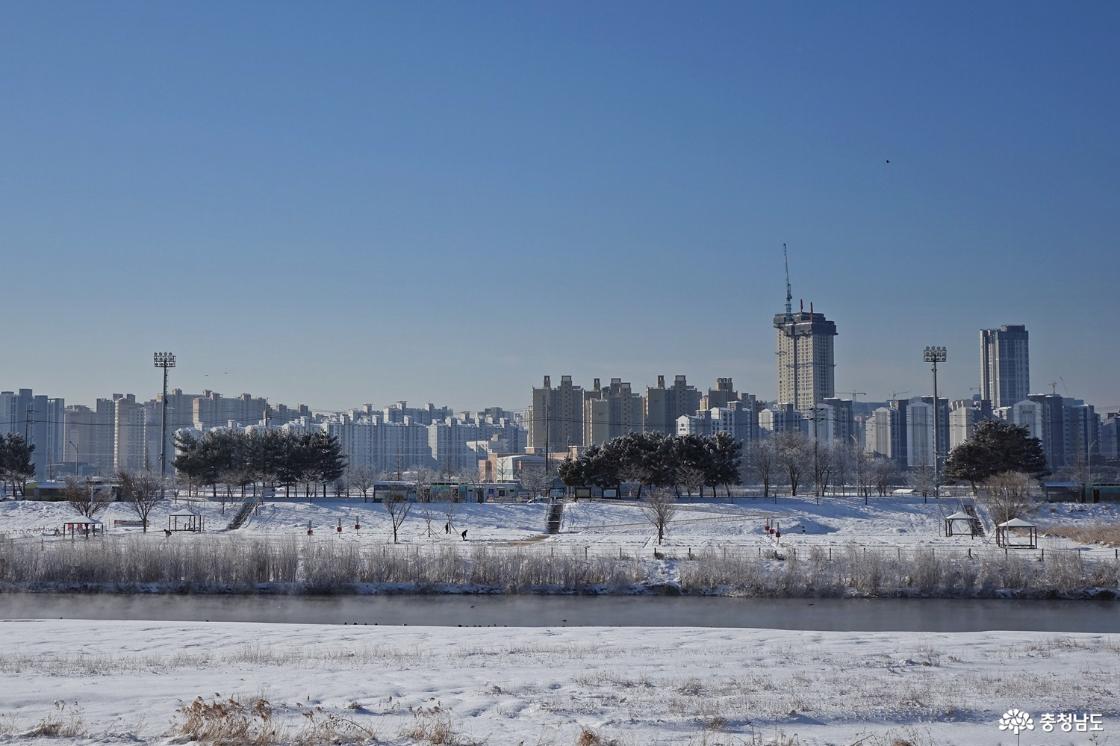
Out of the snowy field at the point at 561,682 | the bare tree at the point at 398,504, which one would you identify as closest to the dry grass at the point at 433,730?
the snowy field at the point at 561,682

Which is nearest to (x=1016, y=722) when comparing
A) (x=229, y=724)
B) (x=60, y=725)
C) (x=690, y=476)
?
(x=229, y=724)

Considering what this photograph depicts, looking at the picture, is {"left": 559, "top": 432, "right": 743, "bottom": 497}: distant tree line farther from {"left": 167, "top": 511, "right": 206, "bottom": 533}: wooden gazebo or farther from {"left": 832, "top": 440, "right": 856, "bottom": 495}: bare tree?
{"left": 832, "top": 440, "right": 856, "bottom": 495}: bare tree

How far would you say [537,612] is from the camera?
3316 cm

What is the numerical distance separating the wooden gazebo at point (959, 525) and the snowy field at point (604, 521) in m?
0.72

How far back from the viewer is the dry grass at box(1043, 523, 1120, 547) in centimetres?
4709

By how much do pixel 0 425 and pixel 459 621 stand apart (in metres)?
191

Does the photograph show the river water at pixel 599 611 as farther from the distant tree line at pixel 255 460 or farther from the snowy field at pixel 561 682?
the distant tree line at pixel 255 460

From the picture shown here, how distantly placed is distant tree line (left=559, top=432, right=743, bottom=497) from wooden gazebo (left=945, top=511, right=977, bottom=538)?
538 inches

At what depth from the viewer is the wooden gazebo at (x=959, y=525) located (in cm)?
5300

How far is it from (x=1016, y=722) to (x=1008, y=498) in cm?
4052

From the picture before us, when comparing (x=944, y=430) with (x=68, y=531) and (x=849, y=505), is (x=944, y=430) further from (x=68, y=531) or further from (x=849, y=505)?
(x=68, y=531)

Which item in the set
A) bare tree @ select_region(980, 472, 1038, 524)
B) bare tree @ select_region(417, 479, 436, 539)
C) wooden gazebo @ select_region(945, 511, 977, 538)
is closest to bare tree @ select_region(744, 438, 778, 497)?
wooden gazebo @ select_region(945, 511, 977, 538)

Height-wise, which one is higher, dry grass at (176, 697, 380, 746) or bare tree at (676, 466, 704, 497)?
bare tree at (676, 466, 704, 497)

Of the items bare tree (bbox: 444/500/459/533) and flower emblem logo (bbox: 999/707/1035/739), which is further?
bare tree (bbox: 444/500/459/533)
